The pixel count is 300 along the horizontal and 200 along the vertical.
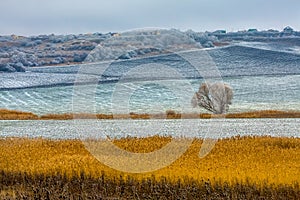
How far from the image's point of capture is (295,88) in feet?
240

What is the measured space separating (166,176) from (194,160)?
2.36 metres

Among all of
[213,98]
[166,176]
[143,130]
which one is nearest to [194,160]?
[166,176]

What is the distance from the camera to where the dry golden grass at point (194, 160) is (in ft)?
43.8

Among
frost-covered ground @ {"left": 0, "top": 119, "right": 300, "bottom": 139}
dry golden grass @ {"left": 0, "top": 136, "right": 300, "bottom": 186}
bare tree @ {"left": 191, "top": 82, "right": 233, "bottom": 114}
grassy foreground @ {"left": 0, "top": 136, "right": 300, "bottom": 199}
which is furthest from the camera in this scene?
bare tree @ {"left": 191, "top": 82, "right": 233, "bottom": 114}

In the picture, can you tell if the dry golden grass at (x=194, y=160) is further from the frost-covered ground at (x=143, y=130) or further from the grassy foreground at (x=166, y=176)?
the frost-covered ground at (x=143, y=130)

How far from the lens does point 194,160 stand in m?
15.7

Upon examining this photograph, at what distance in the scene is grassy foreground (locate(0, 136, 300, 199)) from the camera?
1270cm

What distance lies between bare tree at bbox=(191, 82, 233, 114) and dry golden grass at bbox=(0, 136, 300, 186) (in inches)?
1105

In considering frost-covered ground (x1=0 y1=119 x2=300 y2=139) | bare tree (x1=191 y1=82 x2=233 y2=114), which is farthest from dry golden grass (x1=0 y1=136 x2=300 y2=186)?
bare tree (x1=191 y1=82 x2=233 y2=114)

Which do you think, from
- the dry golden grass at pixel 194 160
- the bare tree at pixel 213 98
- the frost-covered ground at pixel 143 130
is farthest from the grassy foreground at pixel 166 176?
the bare tree at pixel 213 98

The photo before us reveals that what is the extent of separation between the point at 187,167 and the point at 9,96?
61.6 m

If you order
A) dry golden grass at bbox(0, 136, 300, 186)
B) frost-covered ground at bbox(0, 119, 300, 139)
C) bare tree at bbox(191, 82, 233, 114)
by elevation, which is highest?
dry golden grass at bbox(0, 136, 300, 186)

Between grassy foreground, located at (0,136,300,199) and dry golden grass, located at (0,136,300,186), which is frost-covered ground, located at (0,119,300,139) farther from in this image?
grassy foreground, located at (0,136,300,199)

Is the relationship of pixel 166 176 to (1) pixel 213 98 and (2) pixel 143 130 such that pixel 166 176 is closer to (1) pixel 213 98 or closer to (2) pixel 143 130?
(2) pixel 143 130
